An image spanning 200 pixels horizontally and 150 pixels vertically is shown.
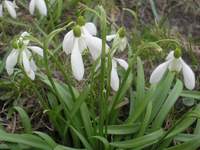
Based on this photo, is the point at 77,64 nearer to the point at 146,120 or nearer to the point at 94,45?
the point at 94,45

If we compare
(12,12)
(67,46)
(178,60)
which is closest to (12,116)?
(12,12)

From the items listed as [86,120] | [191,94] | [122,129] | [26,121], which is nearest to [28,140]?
[26,121]

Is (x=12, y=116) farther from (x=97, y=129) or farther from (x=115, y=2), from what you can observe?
(x=115, y=2)

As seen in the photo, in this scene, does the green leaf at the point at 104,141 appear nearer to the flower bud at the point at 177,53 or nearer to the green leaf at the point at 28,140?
the green leaf at the point at 28,140

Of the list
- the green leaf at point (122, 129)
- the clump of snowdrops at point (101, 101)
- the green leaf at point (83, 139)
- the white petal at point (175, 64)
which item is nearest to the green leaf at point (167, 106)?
the clump of snowdrops at point (101, 101)

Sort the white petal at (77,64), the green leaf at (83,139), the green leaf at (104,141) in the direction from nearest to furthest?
the white petal at (77,64) < the green leaf at (104,141) < the green leaf at (83,139)

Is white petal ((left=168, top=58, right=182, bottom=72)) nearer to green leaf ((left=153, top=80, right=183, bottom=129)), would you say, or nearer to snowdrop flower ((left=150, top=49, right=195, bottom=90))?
snowdrop flower ((left=150, top=49, right=195, bottom=90))

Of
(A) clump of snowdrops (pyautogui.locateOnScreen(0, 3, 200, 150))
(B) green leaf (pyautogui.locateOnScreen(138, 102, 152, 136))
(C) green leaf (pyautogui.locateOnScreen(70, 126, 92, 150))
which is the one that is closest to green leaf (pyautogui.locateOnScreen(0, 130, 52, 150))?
(A) clump of snowdrops (pyautogui.locateOnScreen(0, 3, 200, 150))

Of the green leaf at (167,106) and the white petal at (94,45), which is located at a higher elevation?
the white petal at (94,45)
